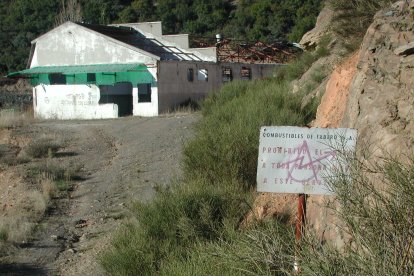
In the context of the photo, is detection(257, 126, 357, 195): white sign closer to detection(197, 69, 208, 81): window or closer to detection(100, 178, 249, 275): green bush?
detection(100, 178, 249, 275): green bush

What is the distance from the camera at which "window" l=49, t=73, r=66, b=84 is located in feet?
142

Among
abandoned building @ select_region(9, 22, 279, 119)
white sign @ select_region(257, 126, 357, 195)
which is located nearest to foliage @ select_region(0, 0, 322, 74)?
abandoned building @ select_region(9, 22, 279, 119)

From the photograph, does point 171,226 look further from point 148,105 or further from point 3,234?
point 148,105

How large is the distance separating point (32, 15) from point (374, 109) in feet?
290

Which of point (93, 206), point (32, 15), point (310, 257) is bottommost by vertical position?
point (93, 206)

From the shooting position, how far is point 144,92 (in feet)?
137

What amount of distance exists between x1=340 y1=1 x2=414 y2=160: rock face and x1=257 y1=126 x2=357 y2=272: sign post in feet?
1.34

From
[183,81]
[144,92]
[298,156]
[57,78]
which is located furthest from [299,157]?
[57,78]

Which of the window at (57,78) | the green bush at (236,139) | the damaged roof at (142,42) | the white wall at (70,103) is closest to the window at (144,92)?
the white wall at (70,103)

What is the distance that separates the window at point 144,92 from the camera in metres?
41.3

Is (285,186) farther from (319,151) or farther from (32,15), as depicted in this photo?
(32,15)

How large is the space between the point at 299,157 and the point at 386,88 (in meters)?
1.70

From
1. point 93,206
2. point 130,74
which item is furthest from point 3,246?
point 130,74

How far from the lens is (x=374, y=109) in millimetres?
7344
